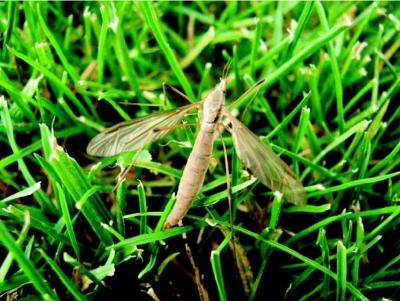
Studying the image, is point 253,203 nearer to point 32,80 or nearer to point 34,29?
point 32,80

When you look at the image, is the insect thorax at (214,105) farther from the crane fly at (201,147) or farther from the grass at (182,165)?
the grass at (182,165)

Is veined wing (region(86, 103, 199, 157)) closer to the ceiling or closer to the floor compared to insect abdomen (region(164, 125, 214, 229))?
closer to the ceiling

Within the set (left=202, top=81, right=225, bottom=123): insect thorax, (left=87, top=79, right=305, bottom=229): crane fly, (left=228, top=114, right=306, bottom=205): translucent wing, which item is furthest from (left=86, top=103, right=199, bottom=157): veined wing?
(left=228, top=114, right=306, bottom=205): translucent wing

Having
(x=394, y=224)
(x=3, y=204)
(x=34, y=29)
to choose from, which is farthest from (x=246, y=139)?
(x=34, y=29)

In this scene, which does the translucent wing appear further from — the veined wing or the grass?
the veined wing

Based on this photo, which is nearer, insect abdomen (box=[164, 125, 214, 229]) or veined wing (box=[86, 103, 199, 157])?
insect abdomen (box=[164, 125, 214, 229])

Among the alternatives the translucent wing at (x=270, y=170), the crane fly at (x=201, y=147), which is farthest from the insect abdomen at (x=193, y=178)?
the translucent wing at (x=270, y=170)

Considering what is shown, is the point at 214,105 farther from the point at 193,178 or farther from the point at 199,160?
the point at 193,178

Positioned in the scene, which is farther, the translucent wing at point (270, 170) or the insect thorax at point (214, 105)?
the insect thorax at point (214, 105)
